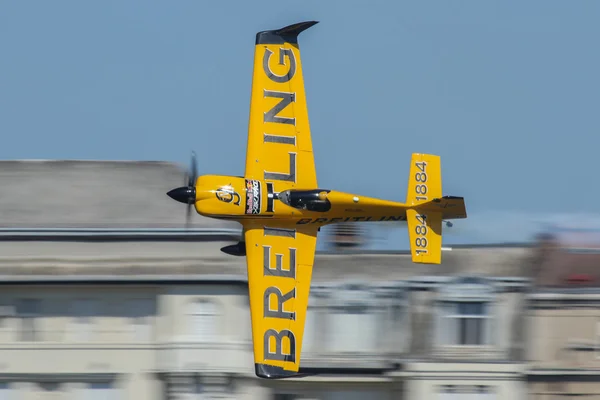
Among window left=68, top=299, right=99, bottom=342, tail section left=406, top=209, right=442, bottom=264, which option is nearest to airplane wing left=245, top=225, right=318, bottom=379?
tail section left=406, top=209, right=442, bottom=264

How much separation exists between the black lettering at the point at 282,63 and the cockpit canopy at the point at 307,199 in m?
3.45

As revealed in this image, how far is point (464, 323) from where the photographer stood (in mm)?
52094

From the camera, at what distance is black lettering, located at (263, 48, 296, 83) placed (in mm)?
45844

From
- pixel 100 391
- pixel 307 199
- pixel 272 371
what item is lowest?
pixel 100 391

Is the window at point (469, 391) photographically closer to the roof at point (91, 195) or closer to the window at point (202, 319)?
the window at point (202, 319)

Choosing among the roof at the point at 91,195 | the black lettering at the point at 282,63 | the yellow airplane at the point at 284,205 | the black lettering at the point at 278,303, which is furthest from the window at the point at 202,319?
the black lettering at the point at 282,63

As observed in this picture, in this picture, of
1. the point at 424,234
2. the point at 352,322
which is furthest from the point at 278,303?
the point at 352,322

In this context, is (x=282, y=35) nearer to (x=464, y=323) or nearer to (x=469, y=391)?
(x=464, y=323)

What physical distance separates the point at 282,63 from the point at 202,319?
11399 millimetres

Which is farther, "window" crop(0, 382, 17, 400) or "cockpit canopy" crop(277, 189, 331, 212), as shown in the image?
"window" crop(0, 382, 17, 400)

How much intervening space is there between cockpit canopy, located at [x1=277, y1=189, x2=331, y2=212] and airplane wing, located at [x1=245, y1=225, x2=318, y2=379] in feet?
3.06

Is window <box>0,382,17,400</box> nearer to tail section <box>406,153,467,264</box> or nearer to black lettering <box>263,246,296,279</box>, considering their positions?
black lettering <box>263,246,296,279</box>

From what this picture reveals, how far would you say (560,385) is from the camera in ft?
171

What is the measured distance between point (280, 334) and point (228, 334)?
9523 mm
